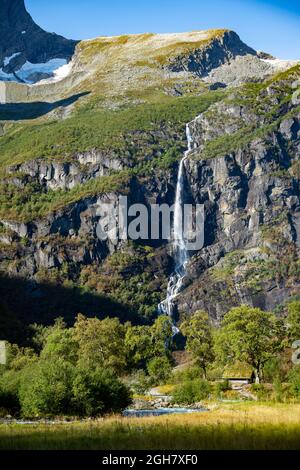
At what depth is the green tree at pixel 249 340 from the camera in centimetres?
10350

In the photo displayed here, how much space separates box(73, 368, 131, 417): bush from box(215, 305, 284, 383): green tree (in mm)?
37955

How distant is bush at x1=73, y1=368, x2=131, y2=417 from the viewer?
64.0m

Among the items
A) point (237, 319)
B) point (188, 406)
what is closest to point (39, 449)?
point (188, 406)

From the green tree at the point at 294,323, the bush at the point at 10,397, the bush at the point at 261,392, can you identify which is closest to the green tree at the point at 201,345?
the green tree at the point at 294,323

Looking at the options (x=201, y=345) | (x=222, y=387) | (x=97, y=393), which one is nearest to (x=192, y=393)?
(x=222, y=387)

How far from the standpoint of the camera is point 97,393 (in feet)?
215

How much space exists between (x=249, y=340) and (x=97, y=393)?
140 feet

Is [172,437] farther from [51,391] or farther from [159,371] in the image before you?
[159,371]

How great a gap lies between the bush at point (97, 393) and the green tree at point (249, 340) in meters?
38.0

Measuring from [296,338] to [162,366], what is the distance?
2719cm

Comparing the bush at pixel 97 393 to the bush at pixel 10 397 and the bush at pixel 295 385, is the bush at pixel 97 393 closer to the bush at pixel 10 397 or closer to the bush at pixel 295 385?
the bush at pixel 10 397
